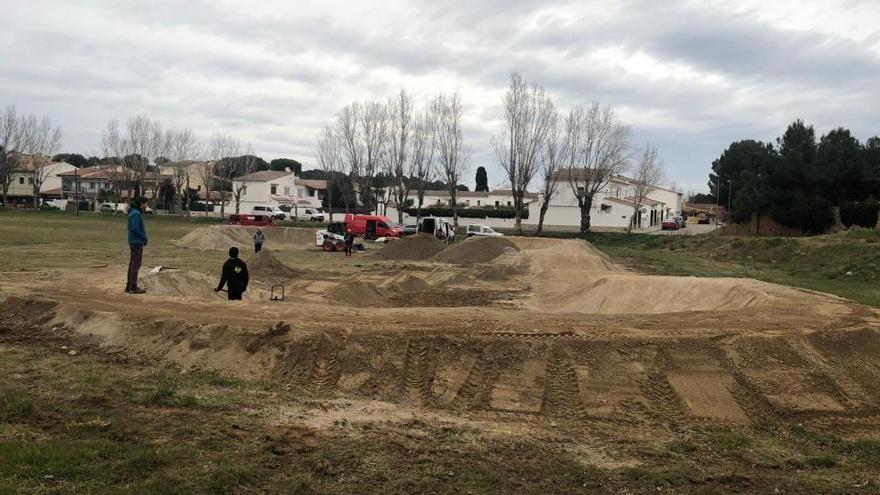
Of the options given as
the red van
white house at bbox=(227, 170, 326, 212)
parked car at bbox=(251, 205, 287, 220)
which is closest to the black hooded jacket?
the red van

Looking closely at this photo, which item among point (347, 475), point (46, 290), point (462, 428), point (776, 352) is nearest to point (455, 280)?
point (46, 290)

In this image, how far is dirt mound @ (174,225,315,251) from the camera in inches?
1477

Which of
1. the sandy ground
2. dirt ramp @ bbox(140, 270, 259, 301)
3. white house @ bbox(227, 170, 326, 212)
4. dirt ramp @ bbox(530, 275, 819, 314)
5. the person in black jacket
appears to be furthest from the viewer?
white house @ bbox(227, 170, 326, 212)

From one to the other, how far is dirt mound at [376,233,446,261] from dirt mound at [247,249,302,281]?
32.2ft

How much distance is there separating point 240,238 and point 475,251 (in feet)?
54.3

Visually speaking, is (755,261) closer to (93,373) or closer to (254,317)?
(254,317)

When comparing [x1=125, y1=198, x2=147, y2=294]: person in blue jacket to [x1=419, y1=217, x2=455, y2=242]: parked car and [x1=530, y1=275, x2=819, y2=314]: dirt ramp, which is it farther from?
[x1=419, y1=217, x2=455, y2=242]: parked car

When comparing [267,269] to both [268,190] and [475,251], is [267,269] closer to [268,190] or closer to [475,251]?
[475,251]

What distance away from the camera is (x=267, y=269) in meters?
23.6

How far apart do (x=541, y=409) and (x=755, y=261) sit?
32248 mm

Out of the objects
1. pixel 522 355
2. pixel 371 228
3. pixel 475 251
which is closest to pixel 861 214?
pixel 475 251

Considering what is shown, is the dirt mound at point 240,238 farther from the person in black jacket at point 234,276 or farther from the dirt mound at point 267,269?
the person in black jacket at point 234,276

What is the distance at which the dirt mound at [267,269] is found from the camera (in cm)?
2311

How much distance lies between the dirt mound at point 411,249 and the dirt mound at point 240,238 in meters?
8.98
